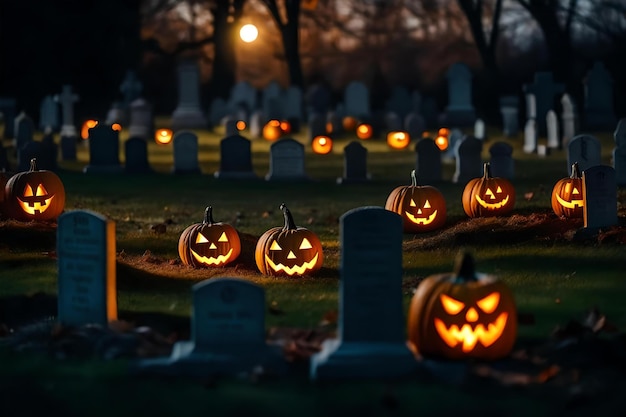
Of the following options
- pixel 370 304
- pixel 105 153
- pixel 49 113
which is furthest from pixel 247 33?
pixel 370 304

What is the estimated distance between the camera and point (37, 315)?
37.5 feet

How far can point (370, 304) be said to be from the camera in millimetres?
9297

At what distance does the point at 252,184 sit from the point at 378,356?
1639cm

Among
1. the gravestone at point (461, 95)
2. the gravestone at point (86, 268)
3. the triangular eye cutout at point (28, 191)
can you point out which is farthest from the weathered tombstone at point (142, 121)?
the gravestone at point (86, 268)

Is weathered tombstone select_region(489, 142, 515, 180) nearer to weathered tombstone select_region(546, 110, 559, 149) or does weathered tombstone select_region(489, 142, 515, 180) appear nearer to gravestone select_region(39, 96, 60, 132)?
weathered tombstone select_region(546, 110, 559, 149)

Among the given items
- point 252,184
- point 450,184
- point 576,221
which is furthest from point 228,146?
point 576,221

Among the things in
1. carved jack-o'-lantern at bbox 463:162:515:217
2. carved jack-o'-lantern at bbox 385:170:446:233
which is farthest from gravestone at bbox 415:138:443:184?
carved jack-o'-lantern at bbox 385:170:446:233

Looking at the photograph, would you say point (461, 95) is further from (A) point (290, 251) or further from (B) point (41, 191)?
(A) point (290, 251)

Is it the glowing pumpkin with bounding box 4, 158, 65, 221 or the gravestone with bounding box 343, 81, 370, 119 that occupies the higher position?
the gravestone with bounding box 343, 81, 370, 119

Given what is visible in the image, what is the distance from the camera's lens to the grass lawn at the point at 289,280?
841 centimetres

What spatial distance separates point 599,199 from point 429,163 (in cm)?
969

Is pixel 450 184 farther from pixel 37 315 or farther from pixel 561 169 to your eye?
pixel 37 315

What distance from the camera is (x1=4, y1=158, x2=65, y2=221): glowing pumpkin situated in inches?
653

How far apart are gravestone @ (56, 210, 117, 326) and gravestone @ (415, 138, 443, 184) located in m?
14.4
